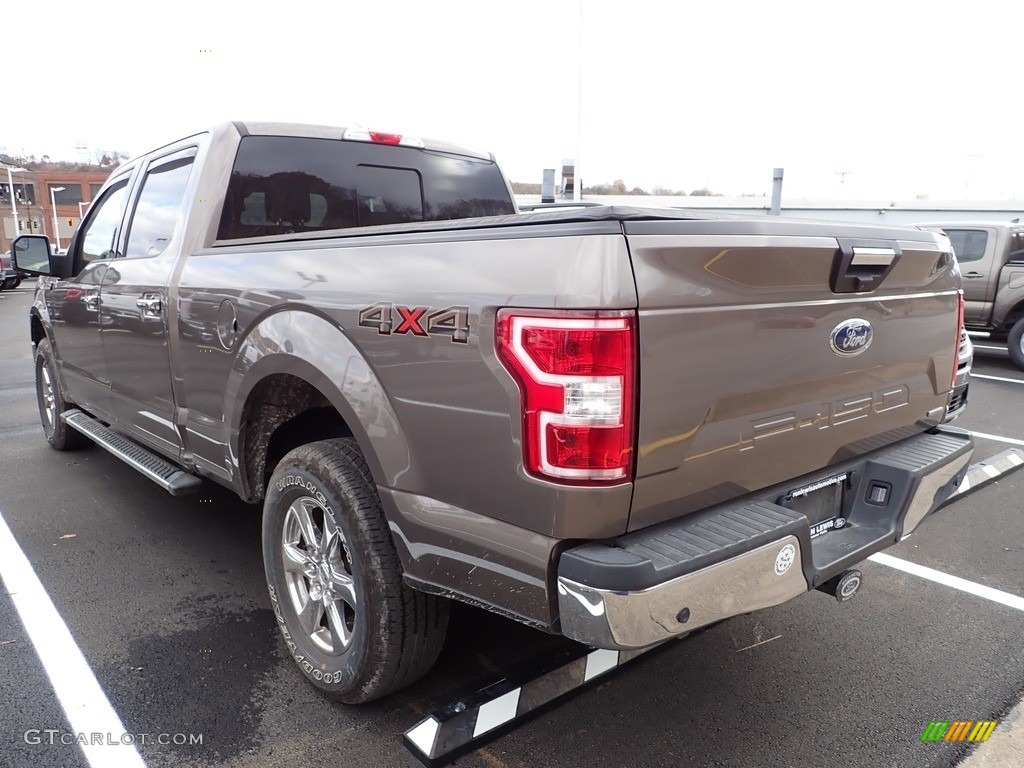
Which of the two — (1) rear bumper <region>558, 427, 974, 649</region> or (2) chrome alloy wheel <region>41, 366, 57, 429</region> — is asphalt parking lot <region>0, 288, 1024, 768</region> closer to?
(1) rear bumper <region>558, 427, 974, 649</region>

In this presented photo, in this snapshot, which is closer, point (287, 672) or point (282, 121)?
point (287, 672)

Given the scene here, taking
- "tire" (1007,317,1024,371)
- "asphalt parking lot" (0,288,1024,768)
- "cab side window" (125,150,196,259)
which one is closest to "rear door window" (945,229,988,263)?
"tire" (1007,317,1024,371)

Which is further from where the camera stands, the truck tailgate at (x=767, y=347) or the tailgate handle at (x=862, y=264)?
the tailgate handle at (x=862, y=264)

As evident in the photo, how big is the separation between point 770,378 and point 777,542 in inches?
17.8

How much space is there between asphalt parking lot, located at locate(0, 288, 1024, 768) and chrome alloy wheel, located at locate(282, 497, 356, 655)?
244 mm

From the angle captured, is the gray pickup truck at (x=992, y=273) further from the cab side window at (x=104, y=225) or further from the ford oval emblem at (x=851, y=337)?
the cab side window at (x=104, y=225)

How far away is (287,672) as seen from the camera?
9.32ft

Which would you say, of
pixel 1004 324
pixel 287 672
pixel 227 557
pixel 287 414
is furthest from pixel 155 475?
pixel 1004 324

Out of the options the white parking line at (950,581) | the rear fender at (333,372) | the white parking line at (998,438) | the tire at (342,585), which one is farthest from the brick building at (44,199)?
the white parking line at (950,581)

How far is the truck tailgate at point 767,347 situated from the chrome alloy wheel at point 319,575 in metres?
1.13

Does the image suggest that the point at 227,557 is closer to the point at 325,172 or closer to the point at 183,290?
the point at 183,290

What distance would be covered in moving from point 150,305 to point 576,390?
2.53 meters

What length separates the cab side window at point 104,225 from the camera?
4.34 m

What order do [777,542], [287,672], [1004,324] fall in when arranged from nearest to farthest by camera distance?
[777,542] < [287,672] < [1004,324]
